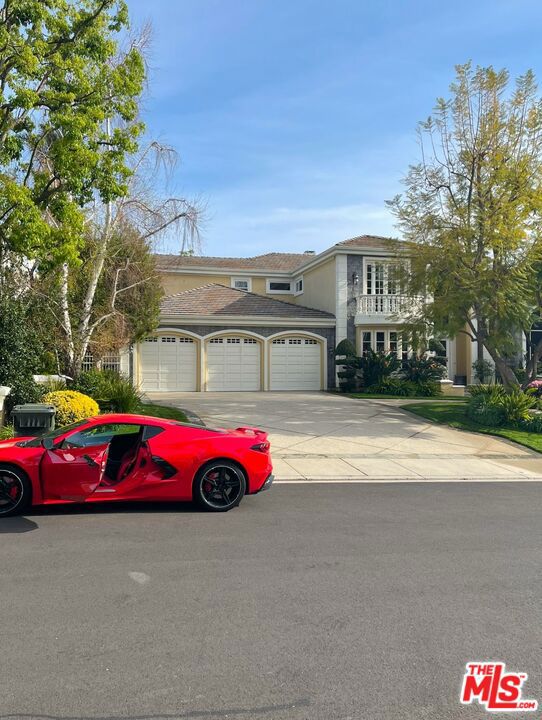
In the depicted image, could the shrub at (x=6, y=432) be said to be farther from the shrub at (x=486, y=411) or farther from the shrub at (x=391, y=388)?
the shrub at (x=391, y=388)

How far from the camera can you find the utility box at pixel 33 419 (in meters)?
11.5

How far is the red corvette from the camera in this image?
7.26m

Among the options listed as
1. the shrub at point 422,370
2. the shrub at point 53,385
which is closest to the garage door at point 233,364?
the shrub at point 422,370

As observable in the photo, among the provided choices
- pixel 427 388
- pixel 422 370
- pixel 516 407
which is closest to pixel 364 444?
pixel 516 407

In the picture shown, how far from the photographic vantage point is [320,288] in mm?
28547

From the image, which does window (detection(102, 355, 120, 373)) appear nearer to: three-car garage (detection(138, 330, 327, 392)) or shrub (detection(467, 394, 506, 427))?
three-car garage (detection(138, 330, 327, 392))

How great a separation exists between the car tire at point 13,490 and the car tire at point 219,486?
2.02m

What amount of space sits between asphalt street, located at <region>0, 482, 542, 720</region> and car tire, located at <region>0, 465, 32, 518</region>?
0.71ft

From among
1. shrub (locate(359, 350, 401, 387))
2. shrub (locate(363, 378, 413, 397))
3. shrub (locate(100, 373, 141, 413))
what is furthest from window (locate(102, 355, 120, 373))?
shrub (locate(363, 378, 413, 397))

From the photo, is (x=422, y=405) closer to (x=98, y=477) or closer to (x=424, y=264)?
(x=424, y=264)

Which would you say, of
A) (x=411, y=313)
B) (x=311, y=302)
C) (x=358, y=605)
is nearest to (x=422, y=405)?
(x=411, y=313)

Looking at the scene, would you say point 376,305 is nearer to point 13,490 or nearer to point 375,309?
point 375,309

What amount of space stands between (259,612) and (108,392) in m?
12.0

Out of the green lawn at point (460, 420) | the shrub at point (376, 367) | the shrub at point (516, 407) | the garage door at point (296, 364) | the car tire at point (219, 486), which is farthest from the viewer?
the garage door at point (296, 364)
